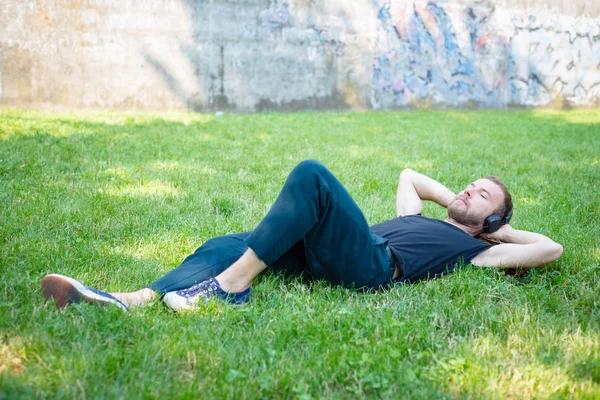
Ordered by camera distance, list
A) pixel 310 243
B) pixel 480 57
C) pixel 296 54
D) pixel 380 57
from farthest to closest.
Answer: pixel 480 57 → pixel 380 57 → pixel 296 54 → pixel 310 243

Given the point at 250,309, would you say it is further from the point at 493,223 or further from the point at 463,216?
the point at 493,223

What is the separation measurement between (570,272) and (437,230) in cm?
95

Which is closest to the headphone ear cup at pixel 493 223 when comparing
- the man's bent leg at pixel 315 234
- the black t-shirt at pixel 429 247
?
the black t-shirt at pixel 429 247

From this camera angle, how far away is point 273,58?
13.1 meters

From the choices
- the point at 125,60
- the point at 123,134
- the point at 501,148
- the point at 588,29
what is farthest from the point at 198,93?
the point at 588,29

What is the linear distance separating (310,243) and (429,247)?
83cm

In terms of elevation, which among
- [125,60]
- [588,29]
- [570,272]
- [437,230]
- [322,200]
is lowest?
[570,272]

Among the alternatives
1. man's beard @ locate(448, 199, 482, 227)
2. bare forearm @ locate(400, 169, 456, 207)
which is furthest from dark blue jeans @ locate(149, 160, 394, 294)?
bare forearm @ locate(400, 169, 456, 207)

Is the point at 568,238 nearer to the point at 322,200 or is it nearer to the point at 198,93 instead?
the point at 322,200

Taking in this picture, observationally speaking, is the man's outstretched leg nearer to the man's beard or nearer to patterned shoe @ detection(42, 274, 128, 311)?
patterned shoe @ detection(42, 274, 128, 311)

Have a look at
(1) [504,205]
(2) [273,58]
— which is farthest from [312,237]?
(2) [273,58]

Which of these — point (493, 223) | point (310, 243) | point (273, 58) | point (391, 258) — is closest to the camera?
point (310, 243)

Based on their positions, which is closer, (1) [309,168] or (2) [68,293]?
(2) [68,293]

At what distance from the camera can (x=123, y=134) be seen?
7633mm
